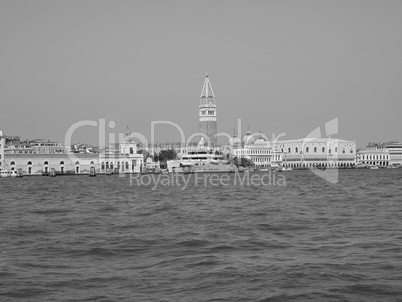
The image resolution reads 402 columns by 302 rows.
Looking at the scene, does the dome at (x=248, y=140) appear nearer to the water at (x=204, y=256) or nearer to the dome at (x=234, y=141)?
the dome at (x=234, y=141)

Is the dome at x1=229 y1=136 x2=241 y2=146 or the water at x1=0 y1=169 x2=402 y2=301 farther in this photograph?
the dome at x1=229 y1=136 x2=241 y2=146

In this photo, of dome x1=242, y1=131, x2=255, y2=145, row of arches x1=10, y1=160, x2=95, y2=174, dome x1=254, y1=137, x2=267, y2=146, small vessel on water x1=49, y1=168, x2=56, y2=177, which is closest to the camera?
small vessel on water x1=49, y1=168, x2=56, y2=177

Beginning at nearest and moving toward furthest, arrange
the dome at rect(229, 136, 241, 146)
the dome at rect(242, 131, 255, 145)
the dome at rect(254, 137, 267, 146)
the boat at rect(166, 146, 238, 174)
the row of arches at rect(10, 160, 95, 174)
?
the row of arches at rect(10, 160, 95, 174) < the boat at rect(166, 146, 238, 174) < the dome at rect(254, 137, 267, 146) < the dome at rect(242, 131, 255, 145) < the dome at rect(229, 136, 241, 146)

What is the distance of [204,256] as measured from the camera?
915 cm

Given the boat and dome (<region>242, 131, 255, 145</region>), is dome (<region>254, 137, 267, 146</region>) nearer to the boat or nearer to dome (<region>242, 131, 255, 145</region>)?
dome (<region>242, 131, 255, 145</region>)

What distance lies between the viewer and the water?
7.16 metres

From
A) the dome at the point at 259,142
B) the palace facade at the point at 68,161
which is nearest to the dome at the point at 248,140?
the dome at the point at 259,142

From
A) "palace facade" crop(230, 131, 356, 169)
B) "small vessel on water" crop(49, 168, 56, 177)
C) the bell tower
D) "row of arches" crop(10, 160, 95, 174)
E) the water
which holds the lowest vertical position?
the water

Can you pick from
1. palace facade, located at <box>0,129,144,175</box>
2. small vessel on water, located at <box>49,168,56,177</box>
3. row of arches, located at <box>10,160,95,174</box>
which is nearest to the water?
small vessel on water, located at <box>49,168,56,177</box>

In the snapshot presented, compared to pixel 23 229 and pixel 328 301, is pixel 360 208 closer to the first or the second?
pixel 23 229

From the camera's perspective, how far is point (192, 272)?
8.12m

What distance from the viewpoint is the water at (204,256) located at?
7.16m

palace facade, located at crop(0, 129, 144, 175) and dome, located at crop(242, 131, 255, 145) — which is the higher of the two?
dome, located at crop(242, 131, 255, 145)

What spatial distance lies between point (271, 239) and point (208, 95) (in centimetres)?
8305
